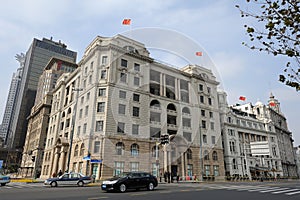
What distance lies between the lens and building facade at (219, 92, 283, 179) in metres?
58.0

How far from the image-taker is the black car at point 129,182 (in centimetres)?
1535

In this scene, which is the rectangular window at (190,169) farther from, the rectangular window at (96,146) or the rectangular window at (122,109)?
the rectangular window at (96,146)

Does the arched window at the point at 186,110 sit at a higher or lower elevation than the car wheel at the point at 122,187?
higher

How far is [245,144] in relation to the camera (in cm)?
6253

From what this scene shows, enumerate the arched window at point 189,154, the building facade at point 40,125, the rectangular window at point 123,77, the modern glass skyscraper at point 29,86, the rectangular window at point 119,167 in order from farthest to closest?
1. the modern glass skyscraper at point 29,86
2. the building facade at point 40,125
3. the arched window at point 189,154
4. the rectangular window at point 123,77
5. the rectangular window at point 119,167

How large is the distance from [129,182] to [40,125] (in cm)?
6174

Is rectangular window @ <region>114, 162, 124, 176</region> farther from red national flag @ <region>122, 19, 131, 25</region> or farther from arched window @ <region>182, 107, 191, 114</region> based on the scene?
red national flag @ <region>122, 19, 131, 25</region>

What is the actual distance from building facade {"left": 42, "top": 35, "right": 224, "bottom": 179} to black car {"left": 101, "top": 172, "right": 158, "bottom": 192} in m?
14.5

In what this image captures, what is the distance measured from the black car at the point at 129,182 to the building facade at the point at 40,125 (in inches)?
1570

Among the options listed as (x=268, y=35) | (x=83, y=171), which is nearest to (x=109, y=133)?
(x=83, y=171)

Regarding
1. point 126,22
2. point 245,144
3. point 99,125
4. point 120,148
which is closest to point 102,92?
point 99,125

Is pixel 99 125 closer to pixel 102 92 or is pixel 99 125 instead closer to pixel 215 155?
pixel 102 92

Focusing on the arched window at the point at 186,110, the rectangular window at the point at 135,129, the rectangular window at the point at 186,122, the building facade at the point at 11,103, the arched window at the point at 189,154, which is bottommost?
the arched window at the point at 189,154

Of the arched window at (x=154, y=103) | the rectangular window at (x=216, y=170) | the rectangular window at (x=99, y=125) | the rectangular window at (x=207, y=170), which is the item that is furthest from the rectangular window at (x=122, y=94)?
the rectangular window at (x=216, y=170)
